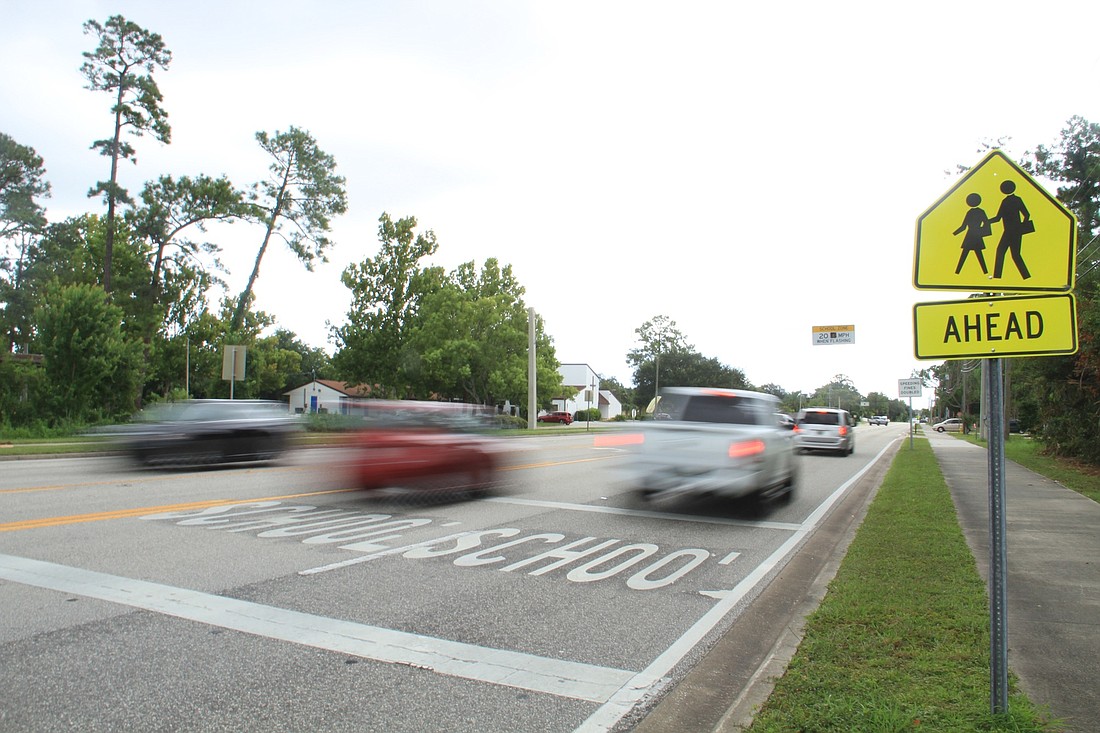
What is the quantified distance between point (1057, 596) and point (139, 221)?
136ft

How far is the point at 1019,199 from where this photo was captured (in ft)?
11.2

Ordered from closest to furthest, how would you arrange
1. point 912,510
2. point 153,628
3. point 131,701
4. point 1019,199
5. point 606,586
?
point 1019,199 → point 131,701 → point 153,628 → point 606,586 → point 912,510

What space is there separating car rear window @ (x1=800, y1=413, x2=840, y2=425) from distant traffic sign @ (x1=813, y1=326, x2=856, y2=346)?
541 inches

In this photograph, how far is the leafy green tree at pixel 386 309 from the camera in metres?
54.8

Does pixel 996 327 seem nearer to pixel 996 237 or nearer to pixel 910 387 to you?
pixel 996 237

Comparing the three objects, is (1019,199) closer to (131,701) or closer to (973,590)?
(973,590)

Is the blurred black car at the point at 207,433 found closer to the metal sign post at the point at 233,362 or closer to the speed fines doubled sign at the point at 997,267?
the metal sign post at the point at 233,362

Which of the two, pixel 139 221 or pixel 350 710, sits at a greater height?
pixel 139 221

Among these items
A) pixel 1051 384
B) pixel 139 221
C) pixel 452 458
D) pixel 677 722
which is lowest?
pixel 677 722

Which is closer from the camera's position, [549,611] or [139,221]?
[549,611]

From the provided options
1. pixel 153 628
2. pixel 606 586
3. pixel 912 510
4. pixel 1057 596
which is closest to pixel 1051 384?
pixel 912 510

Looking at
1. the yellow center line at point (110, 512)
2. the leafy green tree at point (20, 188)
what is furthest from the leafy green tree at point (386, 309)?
the yellow center line at point (110, 512)

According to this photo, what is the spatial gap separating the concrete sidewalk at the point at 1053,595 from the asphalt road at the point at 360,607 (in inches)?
Answer: 71.9

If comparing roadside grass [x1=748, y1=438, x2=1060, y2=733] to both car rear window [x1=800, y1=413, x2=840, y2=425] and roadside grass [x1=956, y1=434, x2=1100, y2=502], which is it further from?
car rear window [x1=800, y1=413, x2=840, y2=425]
